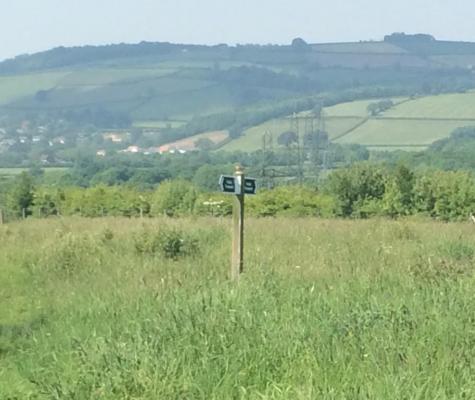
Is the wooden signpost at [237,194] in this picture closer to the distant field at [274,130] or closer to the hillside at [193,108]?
the hillside at [193,108]

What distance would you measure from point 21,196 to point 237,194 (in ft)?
103

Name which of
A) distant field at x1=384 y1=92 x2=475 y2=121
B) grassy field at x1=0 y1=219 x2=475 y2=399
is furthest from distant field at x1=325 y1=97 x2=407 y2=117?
grassy field at x1=0 y1=219 x2=475 y2=399

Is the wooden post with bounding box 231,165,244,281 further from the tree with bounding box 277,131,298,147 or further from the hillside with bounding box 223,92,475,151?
the hillside with bounding box 223,92,475,151

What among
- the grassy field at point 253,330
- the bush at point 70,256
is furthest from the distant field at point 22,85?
the grassy field at point 253,330

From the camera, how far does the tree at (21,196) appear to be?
135 feet

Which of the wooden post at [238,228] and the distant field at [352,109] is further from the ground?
the wooden post at [238,228]

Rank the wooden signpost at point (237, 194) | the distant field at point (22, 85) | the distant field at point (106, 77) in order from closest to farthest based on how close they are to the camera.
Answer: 1. the wooden signpost at point (237, 194)
2. the distant field at point (22, 85)
3. the distant field at point (106, 77)

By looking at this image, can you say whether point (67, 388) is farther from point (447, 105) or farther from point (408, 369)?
point (447, 105)

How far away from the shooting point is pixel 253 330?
7938mm

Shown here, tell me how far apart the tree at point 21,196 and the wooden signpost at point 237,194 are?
30.1m

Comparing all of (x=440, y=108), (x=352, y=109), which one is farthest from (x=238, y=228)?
(x=352, y=109)

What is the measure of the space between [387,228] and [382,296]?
9543mm

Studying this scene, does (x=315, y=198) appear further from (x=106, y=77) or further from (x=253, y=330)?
(x=106, y=77)

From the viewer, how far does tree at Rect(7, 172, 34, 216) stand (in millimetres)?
41094
